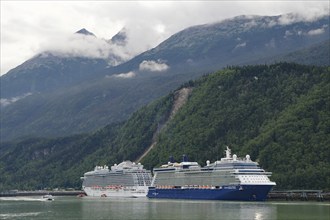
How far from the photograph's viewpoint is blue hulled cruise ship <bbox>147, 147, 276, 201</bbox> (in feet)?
523

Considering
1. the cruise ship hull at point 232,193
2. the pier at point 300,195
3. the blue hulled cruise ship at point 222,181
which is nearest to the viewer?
the cruise ship hull at point 232,193

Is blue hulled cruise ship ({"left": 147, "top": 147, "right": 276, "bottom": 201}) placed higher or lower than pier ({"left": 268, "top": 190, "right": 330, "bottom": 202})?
higher

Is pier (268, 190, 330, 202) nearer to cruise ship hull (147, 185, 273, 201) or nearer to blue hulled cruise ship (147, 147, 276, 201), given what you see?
blue hulled cruise ship (147, 147, 276, 201)

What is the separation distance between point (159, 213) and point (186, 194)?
64.0 m

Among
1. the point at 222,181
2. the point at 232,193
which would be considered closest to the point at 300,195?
the point at 232,193

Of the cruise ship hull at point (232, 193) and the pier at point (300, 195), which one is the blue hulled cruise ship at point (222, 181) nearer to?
the cruise ship hull at point (232, 193)

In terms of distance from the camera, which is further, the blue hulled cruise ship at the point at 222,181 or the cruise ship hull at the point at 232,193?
the blue hulled cruise ship at the point at 222,181

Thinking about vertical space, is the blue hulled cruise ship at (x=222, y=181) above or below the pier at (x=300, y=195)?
above

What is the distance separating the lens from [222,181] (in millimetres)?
166000

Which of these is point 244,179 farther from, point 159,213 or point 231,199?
point 159,213

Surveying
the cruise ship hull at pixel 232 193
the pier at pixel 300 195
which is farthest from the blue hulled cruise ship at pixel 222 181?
the pier at pixel 300 195

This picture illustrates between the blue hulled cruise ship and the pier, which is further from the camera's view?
the pier

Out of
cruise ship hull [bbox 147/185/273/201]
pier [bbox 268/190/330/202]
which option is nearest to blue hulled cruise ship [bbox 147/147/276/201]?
cruise ship hull [bbox 147/185/273/201]

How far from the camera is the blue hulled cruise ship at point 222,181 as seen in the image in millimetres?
159500
